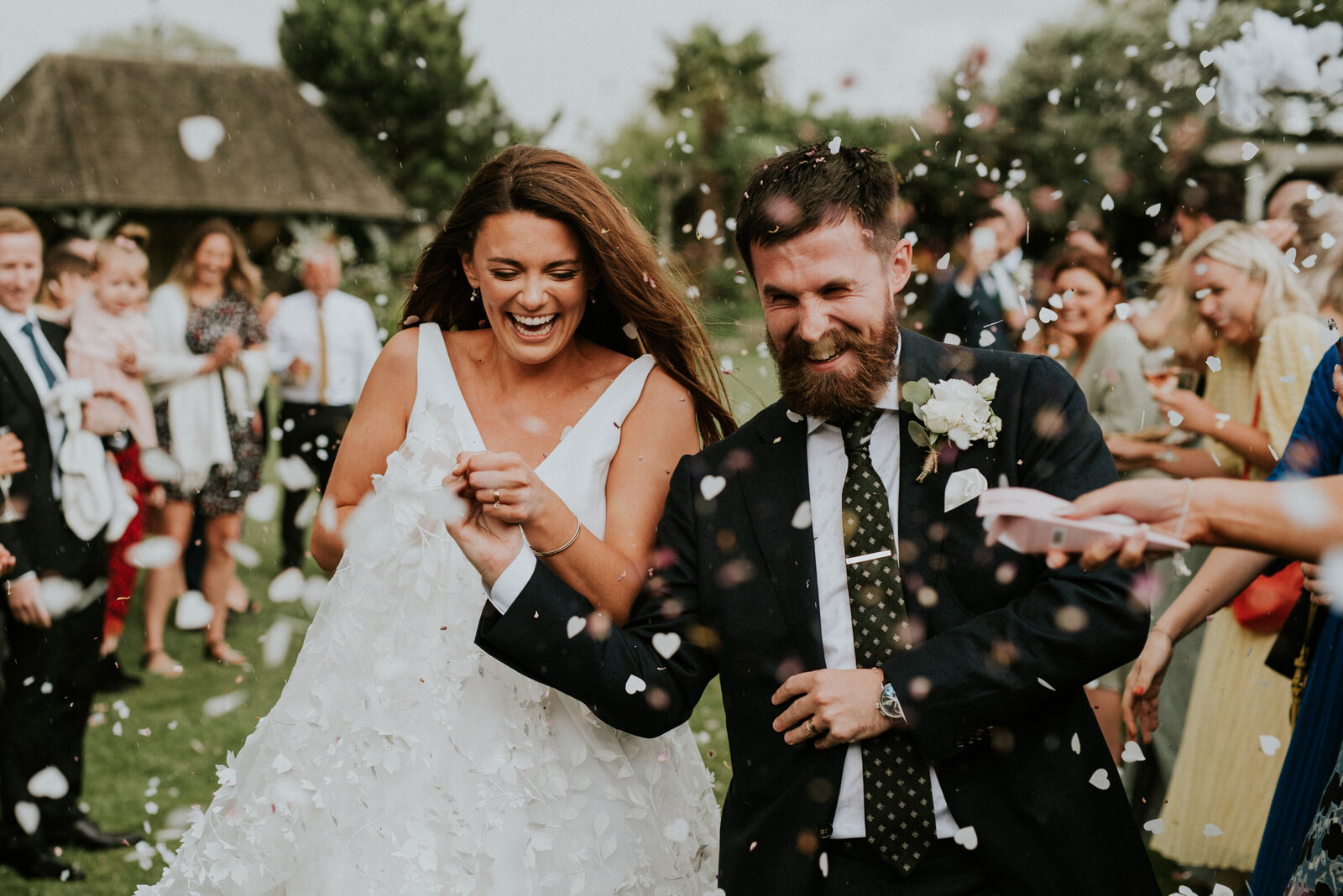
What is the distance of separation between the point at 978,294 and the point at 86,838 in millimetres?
5302

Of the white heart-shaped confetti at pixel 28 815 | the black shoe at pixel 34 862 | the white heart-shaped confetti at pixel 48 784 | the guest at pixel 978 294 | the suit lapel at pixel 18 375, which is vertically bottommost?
the black shoe at pixel 34 862

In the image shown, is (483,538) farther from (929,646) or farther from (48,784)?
(48,784)

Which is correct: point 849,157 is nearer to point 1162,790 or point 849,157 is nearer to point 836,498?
point 836,498

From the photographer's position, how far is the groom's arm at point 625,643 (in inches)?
90.7

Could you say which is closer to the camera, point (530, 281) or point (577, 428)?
point (530, 281)

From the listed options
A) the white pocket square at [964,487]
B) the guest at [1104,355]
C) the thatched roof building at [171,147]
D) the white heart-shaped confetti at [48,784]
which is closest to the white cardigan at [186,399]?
the white heart-shaped confetti at [48,784]

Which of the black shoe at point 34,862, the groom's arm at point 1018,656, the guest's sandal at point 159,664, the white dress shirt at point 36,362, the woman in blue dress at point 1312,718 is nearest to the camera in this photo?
the groom's arm at point 1018,656

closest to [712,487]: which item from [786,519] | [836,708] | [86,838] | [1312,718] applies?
[786,519]

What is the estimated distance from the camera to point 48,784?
14.7ft

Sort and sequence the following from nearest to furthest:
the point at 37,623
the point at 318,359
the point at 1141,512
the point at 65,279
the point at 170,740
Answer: the point at 1141,512 → the point at 37,623 → the point at 170,740 → the point at 65,279 → the point at 318,359

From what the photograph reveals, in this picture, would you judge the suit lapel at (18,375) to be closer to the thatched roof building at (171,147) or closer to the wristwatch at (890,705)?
the wristwatch at (890,705)

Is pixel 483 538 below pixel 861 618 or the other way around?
the other way around

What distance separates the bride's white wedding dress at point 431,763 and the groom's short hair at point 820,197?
0.72 meters

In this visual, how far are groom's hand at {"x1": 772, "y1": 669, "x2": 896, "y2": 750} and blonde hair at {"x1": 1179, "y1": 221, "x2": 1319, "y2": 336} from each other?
267 centimetres
